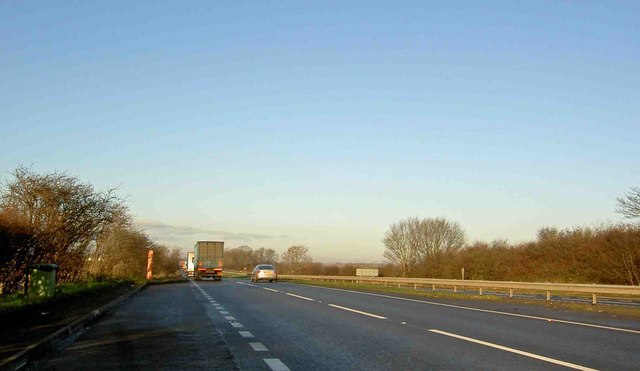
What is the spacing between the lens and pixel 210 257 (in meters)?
57.0

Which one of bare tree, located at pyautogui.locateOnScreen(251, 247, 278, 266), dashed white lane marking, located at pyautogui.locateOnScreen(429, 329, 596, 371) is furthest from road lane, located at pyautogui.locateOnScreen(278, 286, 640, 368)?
bare tree, located at pyautogui.locateOnScreen(251, 247, 278, 266)

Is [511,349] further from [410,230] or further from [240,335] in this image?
[410,230]

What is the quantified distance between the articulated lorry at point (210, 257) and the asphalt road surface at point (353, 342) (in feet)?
130

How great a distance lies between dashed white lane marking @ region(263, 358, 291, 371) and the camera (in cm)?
820

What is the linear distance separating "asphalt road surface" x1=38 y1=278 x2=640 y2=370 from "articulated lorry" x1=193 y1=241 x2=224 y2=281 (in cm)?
3969

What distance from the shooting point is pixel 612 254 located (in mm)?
42469

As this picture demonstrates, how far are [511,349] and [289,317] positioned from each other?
758 centimetres

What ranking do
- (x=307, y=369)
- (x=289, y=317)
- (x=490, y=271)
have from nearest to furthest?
(x=307, y=369) < (x=289, y=317) < (x=490, y=271)

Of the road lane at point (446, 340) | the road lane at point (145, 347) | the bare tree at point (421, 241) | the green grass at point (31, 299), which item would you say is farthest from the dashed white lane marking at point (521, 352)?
the bare tree at point (421, 241)

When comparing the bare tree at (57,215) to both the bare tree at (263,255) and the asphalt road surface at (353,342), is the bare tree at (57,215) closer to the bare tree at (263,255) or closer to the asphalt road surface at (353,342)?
the asphalt road surface at (353,342)

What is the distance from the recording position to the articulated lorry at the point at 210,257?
56688 mm

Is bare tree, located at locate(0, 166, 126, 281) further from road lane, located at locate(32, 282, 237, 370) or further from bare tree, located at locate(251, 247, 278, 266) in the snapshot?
bare tree, located at locate(251, 247, 278, 266)

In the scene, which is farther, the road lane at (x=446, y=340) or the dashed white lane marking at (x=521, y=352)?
the road lane at (x=446, y=340)

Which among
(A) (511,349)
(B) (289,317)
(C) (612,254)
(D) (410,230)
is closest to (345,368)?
(A) (511,349)
